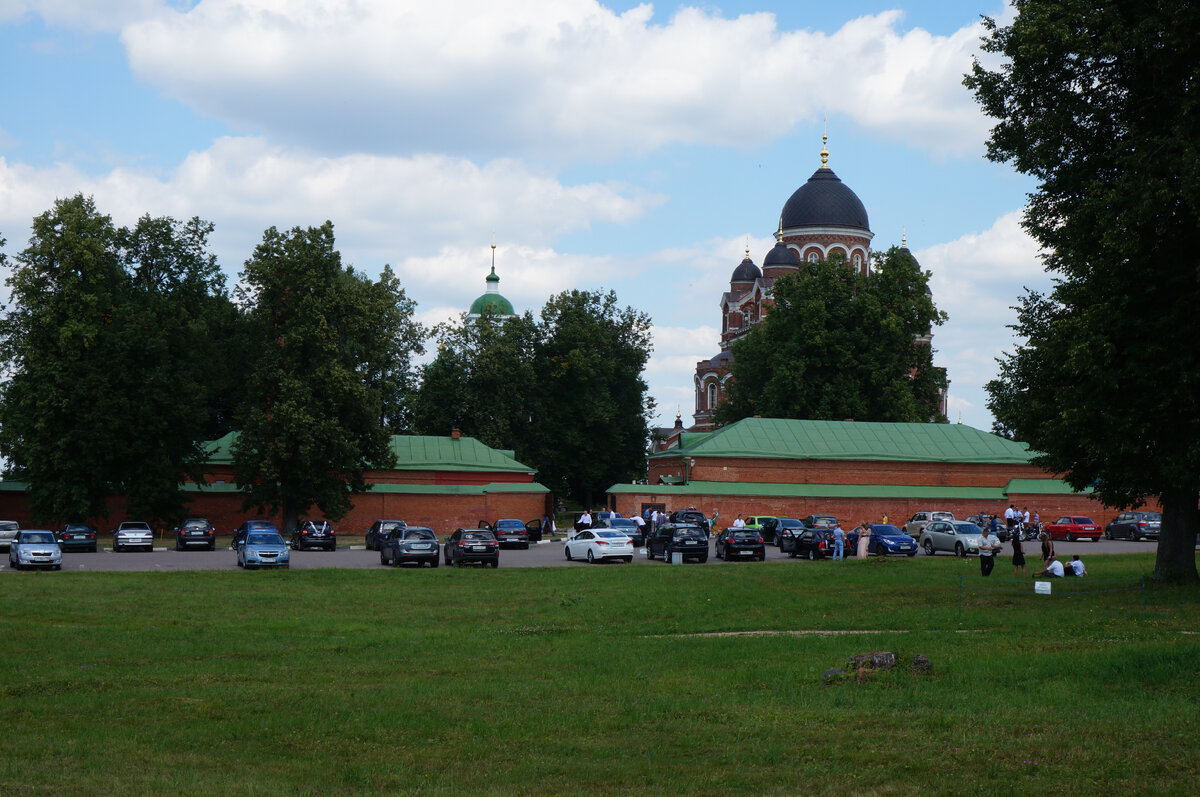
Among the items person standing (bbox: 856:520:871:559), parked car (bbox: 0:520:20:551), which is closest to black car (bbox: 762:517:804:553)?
person standing (bbox: 856:520:871:559)

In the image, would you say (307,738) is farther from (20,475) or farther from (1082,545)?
(20,475)

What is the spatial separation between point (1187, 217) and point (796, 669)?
14532mm

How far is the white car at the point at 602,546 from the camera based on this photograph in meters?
41.1

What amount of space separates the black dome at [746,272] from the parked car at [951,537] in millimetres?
60004

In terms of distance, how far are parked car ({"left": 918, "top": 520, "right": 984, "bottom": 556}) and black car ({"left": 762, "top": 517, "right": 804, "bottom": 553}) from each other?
511cm

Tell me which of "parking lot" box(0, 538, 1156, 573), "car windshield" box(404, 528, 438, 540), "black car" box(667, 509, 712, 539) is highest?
"black car" box(667, 509, 712, 539)

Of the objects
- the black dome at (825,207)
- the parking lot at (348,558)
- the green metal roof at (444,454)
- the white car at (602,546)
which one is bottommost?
the parking lot at (348,558)

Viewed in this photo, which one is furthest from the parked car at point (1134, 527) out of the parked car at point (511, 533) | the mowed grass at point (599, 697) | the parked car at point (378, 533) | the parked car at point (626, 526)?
the parked car at point (378, 533)

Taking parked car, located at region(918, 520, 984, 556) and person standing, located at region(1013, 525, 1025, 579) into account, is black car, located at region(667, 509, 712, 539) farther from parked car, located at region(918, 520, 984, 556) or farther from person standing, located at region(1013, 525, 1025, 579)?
person standing, located at region(1013, 525, 1025, 579)

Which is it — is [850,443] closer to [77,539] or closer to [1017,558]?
[1017,558]

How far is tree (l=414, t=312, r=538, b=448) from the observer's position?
7356cm

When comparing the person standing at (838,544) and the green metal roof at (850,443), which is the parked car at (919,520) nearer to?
the green metal roof at (850,443)

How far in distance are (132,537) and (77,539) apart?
2.05 meters

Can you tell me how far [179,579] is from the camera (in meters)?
31.0
